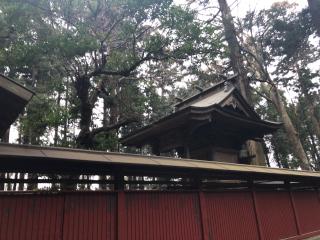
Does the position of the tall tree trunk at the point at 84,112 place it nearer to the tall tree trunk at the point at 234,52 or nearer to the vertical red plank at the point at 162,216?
the vertical red plank at the point at 162,216

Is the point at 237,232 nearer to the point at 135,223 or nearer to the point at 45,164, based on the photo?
the point at 135,223

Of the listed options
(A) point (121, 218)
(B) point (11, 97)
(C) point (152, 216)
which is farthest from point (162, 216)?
(B) point (11, 97)

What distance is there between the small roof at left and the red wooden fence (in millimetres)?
1923

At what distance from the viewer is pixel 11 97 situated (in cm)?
643

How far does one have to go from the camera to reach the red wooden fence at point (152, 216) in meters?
6.06

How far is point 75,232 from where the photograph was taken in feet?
21.4

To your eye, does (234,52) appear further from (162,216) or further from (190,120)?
(162,216)

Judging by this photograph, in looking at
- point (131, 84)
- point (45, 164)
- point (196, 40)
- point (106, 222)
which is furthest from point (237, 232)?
point (131, 84)

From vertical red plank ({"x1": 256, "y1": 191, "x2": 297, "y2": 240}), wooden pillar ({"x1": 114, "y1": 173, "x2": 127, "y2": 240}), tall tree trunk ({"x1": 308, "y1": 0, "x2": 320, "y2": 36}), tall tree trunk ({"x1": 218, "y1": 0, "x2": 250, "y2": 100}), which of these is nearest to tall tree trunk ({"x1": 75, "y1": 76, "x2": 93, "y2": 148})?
wooden pillar ({"x1": 114, "y1": 173, "x2": 127, "y2": 240})

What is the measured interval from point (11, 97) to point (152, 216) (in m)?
4.31

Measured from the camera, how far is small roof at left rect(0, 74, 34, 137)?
20.1ft

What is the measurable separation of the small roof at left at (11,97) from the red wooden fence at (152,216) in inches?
75.7

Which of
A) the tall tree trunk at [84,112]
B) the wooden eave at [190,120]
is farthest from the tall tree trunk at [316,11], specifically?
the tall tree trunk at [84,112]

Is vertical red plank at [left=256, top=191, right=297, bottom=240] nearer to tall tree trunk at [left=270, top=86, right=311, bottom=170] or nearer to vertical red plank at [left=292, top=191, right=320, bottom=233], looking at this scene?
vertical red plank at [left=292, top=191, right=320, bottom=233]
